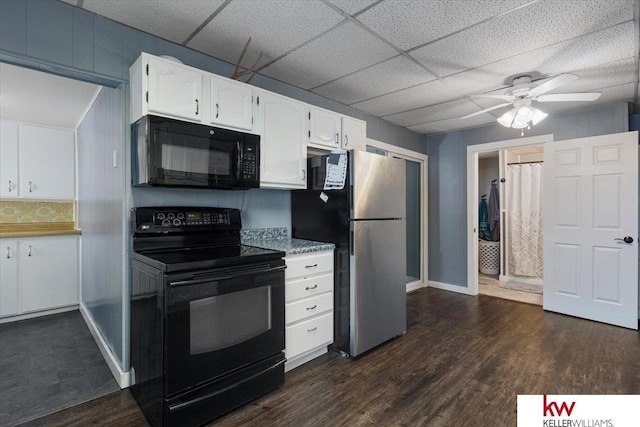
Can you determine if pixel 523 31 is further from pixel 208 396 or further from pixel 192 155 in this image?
pixel 208 396

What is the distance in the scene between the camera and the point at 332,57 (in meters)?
2.58

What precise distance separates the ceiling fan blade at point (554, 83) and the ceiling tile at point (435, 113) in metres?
0.91

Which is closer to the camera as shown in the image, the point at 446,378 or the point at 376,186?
the point at 446,378

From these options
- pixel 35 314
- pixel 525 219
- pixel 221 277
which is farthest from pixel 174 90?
pixel 525 219

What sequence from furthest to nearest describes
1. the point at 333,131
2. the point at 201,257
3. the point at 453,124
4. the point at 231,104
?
the point at 453,124
the point at 333,131
the point at 231,104
the point at 201,257

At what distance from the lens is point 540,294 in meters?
4.57

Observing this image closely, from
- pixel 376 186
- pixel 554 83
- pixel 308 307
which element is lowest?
pixel 308 307

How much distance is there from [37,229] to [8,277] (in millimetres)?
767

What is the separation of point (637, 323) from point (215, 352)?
4129mm

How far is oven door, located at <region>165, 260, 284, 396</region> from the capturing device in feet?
5.43

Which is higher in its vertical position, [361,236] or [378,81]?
[378,81]

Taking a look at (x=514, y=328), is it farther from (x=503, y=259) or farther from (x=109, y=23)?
(x=109, y=23)

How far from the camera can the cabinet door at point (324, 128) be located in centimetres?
282

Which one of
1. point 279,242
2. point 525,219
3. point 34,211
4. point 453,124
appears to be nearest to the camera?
point 279,242
